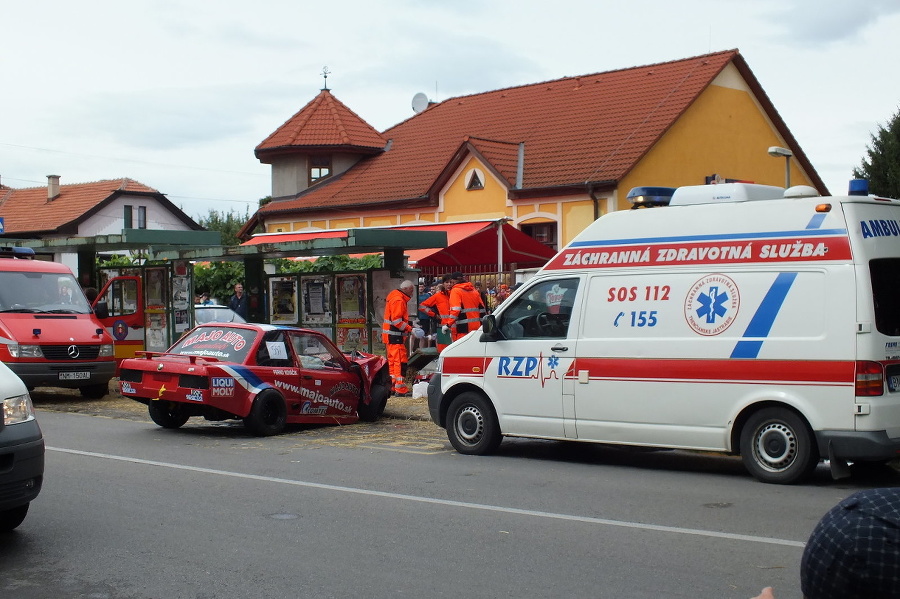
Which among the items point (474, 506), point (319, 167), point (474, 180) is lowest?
point (474, 506)

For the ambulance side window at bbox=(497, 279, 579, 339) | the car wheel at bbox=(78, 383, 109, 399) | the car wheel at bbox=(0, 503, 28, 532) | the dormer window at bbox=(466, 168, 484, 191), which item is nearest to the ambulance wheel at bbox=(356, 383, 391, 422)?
the ambulance side window at bbox=(497, 279, 579, 339)

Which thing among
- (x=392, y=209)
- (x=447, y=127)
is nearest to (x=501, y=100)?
(x=447, y=127)

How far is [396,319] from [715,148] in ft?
65.7

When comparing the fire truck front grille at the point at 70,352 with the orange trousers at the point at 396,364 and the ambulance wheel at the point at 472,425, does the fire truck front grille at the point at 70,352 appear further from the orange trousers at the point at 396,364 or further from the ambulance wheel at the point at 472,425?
the ambulance wheel at the point at 472,425

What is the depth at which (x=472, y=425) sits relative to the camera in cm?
1159

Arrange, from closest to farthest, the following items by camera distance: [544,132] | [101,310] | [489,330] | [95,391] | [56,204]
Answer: [489,330], [95,391], [101,310], [544,132], [56,204]

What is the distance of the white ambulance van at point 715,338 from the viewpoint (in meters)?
9.12

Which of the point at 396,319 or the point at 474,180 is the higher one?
the point at 474,180

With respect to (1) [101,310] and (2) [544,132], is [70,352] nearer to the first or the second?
(1) [101,310]

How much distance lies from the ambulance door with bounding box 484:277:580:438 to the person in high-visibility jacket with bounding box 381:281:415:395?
17.9ft

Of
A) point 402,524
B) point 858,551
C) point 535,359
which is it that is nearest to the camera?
point 858,551

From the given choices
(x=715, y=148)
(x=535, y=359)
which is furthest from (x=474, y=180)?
(x=535, y=359)

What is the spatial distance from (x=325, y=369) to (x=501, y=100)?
1023 inches

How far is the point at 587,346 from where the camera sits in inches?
421
